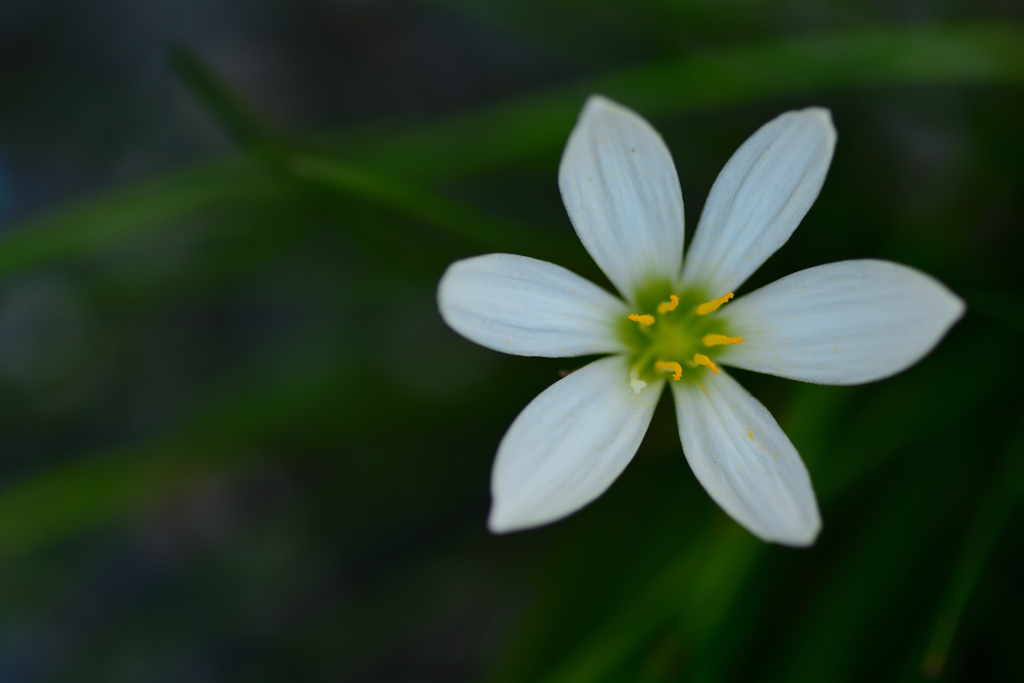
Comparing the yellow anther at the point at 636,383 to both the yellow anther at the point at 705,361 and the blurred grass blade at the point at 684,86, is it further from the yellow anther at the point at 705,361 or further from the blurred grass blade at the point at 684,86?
the blurred grass blade at the point at 684,86

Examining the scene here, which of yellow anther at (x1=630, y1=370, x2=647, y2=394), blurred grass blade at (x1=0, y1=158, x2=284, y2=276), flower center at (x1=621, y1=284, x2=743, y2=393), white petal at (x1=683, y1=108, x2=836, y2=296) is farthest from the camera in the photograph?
blurred grass blade at (x1=0, y1=158, x2=284, y2=276)

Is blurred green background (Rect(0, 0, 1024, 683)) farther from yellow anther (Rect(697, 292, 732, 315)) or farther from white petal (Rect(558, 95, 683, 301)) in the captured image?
yellow anther (Rect(697, 292, 732, 315))

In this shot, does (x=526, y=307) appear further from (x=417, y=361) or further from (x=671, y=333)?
(x=417, y=361)

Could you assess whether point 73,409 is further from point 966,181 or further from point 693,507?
point 966,181

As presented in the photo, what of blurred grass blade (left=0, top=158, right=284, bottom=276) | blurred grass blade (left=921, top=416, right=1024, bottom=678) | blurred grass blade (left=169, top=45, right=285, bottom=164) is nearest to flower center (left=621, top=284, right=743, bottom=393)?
blurred grass blade (left=921, top=416, right=1024, bottom=678)

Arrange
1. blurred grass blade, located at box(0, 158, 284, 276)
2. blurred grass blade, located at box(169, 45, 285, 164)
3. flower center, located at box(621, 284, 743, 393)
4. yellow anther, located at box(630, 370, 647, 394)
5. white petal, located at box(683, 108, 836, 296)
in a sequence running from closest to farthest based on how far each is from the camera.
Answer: white petal, located at box(683, 108, 836, 296) → yellow anther, located at box(630, 370, 647, 394) → flower center, located at box(621, 284, 743, 393) → blurred grass blade, located at box(169, 45, 285, 164) → blurred grass blade, located at box(0, 158, 284, 276)

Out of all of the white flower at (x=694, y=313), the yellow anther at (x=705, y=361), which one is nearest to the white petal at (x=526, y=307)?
the white flower at (x=694, y=313)
